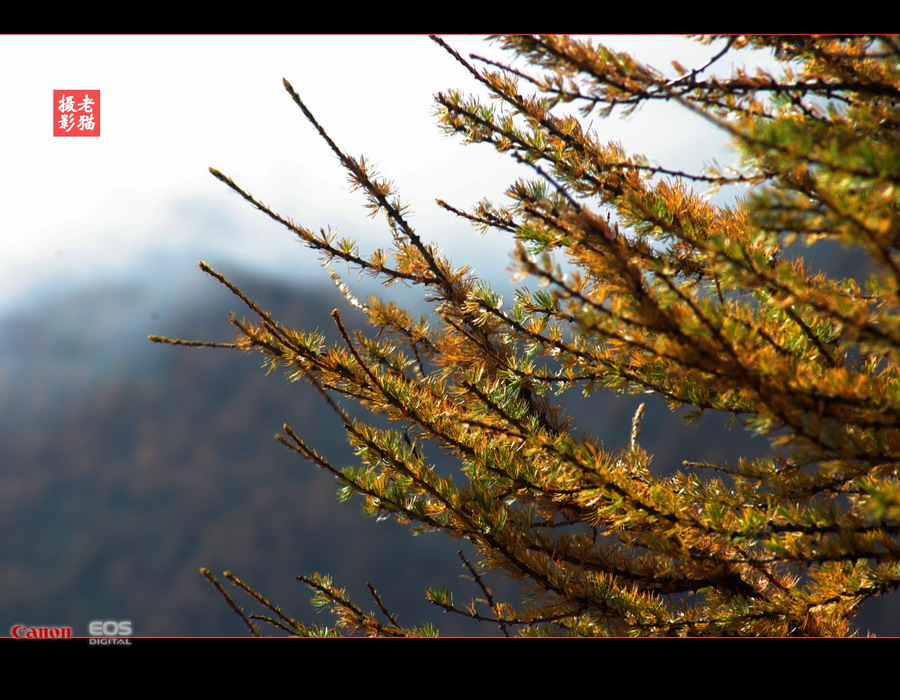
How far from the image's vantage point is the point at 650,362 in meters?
1.20

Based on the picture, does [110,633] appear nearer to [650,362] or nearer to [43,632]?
[43,632]

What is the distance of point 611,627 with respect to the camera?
119cm

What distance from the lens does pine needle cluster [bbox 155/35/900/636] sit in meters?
0.76

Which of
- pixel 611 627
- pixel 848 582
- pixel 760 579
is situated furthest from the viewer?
pixel 760 579

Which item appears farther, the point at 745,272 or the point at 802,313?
the point at 802,313

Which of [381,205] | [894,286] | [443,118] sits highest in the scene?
[443,118]

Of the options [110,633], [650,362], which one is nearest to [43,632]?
[110,633]

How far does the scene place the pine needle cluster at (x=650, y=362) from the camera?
0.76 meters
